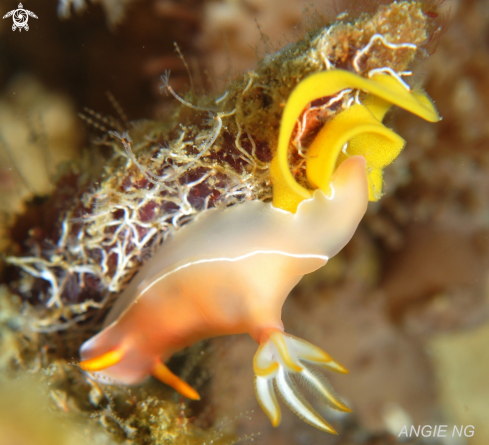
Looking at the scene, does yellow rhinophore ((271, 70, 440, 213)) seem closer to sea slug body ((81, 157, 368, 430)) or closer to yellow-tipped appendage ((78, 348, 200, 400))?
sea slug body ((81, 157, 368, 430))

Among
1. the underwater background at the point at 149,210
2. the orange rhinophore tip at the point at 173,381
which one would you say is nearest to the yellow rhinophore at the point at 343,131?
the underwater background at the point at 149,210

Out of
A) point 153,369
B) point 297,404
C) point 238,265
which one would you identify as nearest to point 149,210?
point 238,265

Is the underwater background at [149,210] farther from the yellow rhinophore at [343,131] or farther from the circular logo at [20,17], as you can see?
the yellow rhinophore at [343,131]

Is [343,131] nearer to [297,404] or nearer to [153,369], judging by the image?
[297,404]

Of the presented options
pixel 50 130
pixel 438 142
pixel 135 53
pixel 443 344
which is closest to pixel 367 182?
pixel 438 142

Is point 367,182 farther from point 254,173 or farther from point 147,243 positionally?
point 147,243

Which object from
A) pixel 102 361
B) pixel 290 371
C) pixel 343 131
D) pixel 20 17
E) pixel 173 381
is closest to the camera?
pixel 343 131

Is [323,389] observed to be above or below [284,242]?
below
